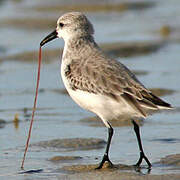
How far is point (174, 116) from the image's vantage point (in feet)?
30.3

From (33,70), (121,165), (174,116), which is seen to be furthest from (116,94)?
(33,70)

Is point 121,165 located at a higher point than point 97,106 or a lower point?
lower

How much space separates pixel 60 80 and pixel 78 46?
3.91 meters

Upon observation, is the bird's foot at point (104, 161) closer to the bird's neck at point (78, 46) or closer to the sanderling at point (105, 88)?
the sanderling at point (105, 88)

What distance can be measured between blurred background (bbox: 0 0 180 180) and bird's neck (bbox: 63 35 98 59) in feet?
3.60

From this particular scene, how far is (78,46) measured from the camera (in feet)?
25.5

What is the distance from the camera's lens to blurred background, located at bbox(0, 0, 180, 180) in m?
7.79

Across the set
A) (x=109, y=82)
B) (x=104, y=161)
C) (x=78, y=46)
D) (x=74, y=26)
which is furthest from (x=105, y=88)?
(x=74, y=26)

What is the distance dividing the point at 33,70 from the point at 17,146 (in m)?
4.62

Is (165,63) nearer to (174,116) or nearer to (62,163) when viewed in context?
(174,116)

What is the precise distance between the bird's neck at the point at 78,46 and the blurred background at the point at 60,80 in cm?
110

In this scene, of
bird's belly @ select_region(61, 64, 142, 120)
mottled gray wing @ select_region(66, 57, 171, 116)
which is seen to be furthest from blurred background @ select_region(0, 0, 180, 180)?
mottled gray wing @ select_region(66, 57, 171, 116)

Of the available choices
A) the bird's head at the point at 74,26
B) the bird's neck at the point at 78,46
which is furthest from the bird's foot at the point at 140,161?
the bird's head at the point at 74,26

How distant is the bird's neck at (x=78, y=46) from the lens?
7.65 m
